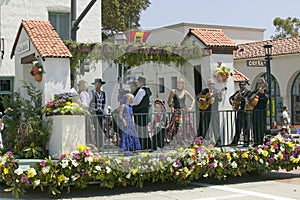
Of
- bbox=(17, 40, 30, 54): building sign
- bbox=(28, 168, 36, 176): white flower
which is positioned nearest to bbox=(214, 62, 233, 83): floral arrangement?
bbox=(17, 40, 30, 54): building sign

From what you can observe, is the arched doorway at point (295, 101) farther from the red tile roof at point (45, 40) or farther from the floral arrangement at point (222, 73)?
the red tile roof at point (45, 40)

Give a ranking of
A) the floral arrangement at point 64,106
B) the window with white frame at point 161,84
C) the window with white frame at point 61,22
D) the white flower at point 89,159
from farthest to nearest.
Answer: the window with white frame at point 61,22 → the window with white frame at point 161,84 → the floral arrangement at point 64,106 → the white flower at point 89,159

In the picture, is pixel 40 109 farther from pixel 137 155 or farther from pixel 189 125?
pixel 189 125

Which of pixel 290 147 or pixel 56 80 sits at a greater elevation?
pixel 56 80

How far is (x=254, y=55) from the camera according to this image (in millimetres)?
33344

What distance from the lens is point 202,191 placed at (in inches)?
408

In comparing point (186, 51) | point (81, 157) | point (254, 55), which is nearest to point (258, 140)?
point (186, 51)

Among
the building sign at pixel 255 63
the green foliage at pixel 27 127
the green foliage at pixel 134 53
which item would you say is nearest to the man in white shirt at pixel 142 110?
the green foliage at pixel 134 53

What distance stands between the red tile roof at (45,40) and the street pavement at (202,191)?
2.76 metres

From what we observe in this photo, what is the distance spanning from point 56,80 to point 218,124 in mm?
3814

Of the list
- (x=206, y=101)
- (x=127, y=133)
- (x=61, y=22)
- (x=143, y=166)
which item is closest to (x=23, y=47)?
(x=127, y=133)

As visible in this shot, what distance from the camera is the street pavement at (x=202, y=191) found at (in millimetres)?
9680

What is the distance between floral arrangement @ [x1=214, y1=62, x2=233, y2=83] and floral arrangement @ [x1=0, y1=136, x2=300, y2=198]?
7.13ft

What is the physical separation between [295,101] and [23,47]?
25.3 metres
